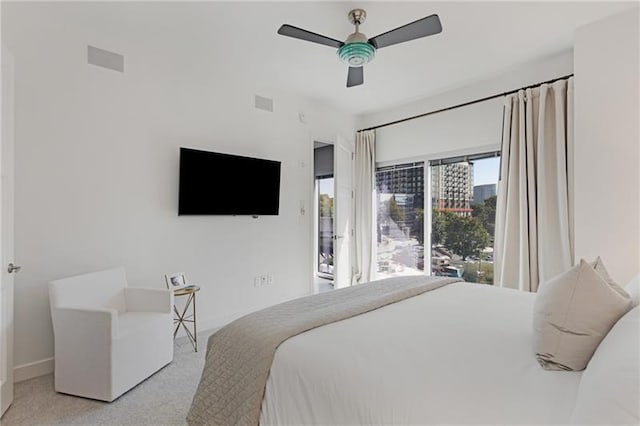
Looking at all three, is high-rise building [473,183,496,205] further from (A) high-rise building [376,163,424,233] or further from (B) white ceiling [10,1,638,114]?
Answer: (B) white ceiling [10,1,638,114]

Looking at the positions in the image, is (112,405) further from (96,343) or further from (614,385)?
(614,385)

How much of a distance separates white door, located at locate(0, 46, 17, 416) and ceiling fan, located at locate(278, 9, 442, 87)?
1.70 metres

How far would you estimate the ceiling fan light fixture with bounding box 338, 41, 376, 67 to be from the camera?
7.53 feet

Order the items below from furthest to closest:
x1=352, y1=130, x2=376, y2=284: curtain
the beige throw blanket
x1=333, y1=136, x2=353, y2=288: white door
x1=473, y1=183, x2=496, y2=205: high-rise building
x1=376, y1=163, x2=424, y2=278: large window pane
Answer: x1=352, y1=130, x2=376, y2=284: curtain
x1=376, y1=163, x2=424, y2=278: large window pane
x1=333, y1=136, x2=353, y2=288: white door
x1=473, y1=183, x2=496, y2=205: high-rise building
the beige throw blanket

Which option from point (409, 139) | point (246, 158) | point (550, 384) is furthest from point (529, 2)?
point (246, 158)

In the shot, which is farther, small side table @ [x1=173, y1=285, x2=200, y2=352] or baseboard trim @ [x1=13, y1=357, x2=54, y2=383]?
small side table @ [x1=173, y1=285, x2=200, y2=352]

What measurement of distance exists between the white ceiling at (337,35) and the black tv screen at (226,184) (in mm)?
937

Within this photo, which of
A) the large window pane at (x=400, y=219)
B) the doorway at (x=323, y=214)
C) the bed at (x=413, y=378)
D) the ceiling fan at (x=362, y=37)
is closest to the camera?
the bed at (x=413, y=378)

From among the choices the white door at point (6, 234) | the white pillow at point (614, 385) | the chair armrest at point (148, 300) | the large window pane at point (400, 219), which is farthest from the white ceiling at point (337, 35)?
the white pillow at point (614, 385)

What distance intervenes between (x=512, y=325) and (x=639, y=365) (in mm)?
840

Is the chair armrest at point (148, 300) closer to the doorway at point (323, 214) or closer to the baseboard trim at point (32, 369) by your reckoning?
the baseboard trim at point (32, 369)

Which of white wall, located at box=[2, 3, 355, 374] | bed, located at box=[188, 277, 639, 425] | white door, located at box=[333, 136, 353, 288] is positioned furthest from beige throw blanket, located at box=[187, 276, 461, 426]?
white door, located at box=[333, 136, 353, 288]

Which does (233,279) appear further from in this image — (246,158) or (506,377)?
(506,377)

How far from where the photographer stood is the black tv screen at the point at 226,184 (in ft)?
10.9
